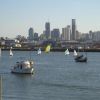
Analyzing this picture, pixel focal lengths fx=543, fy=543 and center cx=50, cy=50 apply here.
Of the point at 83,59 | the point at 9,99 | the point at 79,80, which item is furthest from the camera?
the point at 83,59

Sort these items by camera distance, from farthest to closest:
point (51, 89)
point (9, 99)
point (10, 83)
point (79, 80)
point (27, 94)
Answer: point (79, 80), point (10, 83), point (51, 89), point (27, 94), point (9, 99)

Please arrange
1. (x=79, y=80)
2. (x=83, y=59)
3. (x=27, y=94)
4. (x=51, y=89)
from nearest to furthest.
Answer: (x=27, y=94), (x=51, y=89), (x=79, y=80), (x=83, y=59)

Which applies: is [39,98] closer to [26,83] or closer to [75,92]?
[75,92]

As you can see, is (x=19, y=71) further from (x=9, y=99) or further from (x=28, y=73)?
(x=9, y=99)

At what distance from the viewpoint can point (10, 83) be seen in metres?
47.1

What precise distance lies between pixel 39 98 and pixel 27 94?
284 centimetres

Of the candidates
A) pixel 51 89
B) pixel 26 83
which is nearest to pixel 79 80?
pixel 26 83

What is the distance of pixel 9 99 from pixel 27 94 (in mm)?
3822

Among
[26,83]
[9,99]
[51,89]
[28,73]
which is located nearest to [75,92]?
[51,89]

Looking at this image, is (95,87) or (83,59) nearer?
(95,87)

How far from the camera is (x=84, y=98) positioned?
36.0 metres

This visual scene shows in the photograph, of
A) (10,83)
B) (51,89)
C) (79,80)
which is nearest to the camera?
(51,89)

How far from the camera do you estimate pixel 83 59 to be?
9400cm

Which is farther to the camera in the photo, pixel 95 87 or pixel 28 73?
pixel 28 73
